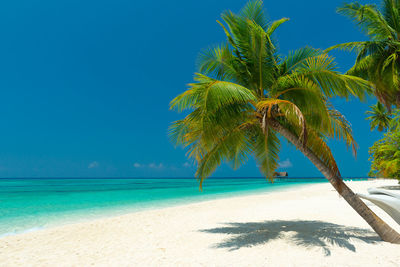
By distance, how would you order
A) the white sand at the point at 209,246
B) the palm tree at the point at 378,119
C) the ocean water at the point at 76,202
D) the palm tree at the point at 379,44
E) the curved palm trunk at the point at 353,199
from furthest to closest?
the palm tree at the point at 378,119
the ocean water at the point at 76,202
the palm tree at the point at 379,44
the curved palm trunk at the point at 353,199
the white sand at the point at 209,246

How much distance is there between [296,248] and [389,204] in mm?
2012

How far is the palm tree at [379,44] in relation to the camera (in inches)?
370

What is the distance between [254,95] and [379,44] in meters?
6.94

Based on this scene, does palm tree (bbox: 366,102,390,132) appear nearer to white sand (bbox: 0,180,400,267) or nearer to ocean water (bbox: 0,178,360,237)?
ocean water (bbox: 0,178,360,237)

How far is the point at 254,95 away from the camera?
537 cm

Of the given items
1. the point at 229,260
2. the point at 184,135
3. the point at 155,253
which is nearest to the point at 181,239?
the point at 155,253

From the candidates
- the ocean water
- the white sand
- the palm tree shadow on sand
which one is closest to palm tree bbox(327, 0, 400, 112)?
the white sand

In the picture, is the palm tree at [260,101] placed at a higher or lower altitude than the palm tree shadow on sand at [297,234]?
higher

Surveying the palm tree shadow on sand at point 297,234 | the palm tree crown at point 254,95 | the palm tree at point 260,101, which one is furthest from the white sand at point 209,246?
the palm tree crown at point 254,95

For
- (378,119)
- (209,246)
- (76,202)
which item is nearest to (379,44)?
(209,246)

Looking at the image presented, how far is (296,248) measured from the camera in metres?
5.01

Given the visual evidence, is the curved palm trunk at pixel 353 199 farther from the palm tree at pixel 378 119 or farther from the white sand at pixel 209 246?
the palm tree at pixel 378 119

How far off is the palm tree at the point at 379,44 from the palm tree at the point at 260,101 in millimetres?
5424

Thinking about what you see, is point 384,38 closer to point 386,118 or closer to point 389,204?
point 389,204
